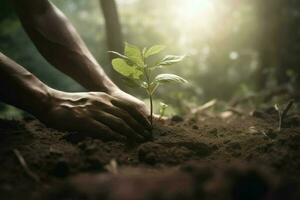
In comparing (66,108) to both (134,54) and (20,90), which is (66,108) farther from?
(134,54)

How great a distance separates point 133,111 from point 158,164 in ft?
1.81

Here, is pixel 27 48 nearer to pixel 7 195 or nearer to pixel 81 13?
pixel 7 195

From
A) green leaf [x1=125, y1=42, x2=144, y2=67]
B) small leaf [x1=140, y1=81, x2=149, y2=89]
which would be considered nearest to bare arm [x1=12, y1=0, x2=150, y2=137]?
small leaf [x1=140, y1=81, x2=149, y2=89]

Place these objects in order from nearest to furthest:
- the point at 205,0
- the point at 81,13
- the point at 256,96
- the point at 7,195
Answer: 1. the point at 7,195
2. the point at 256,96
3. the point at 205,0
4. the point at 81,13

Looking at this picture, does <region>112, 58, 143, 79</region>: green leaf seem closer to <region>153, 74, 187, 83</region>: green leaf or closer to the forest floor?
<region>153, 74, 187, 83</region>: green leaf

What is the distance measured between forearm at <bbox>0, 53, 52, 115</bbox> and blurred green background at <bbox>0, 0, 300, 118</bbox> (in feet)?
10.6

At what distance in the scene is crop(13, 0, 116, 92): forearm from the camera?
2.74 metres

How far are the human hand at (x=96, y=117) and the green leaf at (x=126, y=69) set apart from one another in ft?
0.66

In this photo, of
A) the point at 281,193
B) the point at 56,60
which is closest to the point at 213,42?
the point at 56,60

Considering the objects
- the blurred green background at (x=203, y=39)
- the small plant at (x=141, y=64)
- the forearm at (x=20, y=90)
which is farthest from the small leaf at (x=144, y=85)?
the blurred green background at (x=203, y=39)

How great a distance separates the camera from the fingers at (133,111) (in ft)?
7.61

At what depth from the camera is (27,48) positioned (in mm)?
7461

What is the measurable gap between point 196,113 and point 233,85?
11.8 meters

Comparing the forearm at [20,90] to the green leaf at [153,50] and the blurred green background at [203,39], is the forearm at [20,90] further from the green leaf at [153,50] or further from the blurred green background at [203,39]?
the blurred green background at [203,39]
